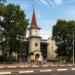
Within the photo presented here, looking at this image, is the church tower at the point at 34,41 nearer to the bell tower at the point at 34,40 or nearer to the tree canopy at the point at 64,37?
the bell tower at the point at 34,40

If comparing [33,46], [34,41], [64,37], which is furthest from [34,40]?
[64,37]

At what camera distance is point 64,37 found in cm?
8644

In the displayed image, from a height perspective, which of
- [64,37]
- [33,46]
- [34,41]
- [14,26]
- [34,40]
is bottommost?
[33,46]

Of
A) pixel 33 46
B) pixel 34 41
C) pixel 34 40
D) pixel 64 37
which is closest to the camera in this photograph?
pixel 64 37

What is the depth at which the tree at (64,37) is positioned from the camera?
282 feet

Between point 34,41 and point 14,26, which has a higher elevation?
point 14,26

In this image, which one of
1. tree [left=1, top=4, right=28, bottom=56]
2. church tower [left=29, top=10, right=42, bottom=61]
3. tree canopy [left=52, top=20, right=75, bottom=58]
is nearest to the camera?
tree [left=1, top=4, right=28, bottom=56]

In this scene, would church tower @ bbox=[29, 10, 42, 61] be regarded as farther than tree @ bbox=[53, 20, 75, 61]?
Yes

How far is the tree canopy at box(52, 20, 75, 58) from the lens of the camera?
86050 millimetres

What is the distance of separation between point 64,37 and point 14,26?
1962 centimetres

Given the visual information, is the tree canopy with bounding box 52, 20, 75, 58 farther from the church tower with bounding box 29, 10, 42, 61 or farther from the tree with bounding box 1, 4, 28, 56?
the tree with bounding box 1, 4, 28, 56

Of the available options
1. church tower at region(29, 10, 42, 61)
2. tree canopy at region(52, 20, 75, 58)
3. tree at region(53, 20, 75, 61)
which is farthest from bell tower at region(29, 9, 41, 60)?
tree at region(53, 20, 75, 61)

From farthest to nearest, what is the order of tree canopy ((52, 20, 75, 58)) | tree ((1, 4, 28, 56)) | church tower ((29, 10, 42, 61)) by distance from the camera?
church tower ((29, 10, 42, 61)), tree canopy ((52, 20, 75, 58)), tree ((1, 4, 28, 56))

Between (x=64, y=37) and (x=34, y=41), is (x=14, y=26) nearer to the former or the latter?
(x=64, y=37)
